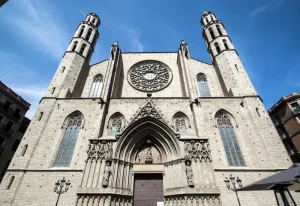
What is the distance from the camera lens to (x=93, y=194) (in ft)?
32.2

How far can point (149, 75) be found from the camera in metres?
20.0

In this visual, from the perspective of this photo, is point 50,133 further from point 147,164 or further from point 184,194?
point 184,194

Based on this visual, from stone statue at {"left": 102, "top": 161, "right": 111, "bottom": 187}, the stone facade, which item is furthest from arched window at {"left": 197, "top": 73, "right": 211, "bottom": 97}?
the stone facade

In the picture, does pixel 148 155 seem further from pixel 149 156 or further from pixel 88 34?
pixel 88 34

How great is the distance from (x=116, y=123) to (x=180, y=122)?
511 centimetres

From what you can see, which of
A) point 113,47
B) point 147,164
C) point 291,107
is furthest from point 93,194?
point 291,107

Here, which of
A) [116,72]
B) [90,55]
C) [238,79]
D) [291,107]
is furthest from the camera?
[291,107]

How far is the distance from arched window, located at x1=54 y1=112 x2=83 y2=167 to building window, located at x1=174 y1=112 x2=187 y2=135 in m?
7.66

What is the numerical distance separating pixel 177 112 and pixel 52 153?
9647 millimetres

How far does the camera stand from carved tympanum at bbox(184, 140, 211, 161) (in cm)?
1117

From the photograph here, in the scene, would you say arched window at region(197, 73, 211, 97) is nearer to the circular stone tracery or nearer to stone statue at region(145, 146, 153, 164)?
the circular stone tracery

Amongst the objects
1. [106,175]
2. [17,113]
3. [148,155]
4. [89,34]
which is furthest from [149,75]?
[17,113]

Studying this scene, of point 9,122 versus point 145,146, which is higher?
point 9,122

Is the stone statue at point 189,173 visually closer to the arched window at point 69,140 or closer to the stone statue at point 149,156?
the stone statue at point 149,156
